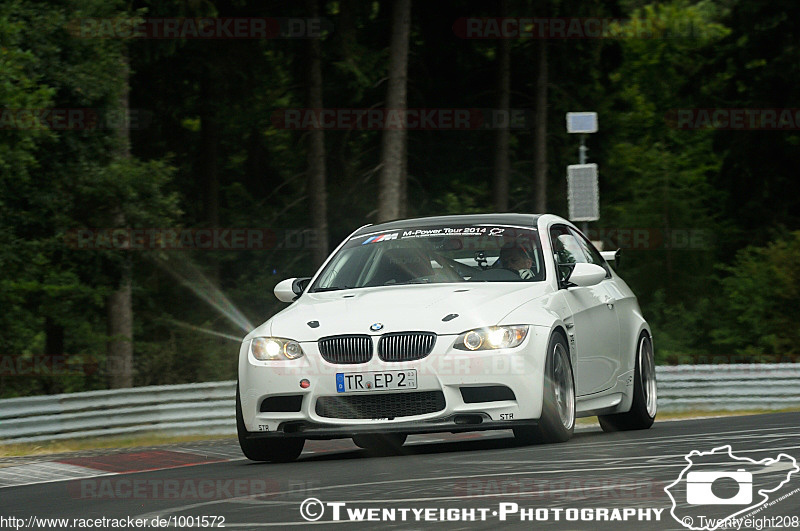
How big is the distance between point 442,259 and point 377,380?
5.66 feet

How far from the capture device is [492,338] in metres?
9.51

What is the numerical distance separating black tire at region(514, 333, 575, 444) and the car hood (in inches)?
16.5

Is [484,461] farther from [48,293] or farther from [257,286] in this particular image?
[257,286]

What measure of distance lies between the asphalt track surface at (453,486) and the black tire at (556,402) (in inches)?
4.9

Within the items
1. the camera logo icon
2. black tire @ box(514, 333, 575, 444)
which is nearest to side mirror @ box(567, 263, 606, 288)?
black tire @ box(514, 333, 575, 444)

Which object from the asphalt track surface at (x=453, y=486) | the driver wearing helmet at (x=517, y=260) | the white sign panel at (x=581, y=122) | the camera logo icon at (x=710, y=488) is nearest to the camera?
the asphalt track surface at (x=453, y=486)

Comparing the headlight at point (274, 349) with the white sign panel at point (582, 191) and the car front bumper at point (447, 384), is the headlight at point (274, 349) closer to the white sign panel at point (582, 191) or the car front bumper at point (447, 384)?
the car front bumper at point (447, 384)

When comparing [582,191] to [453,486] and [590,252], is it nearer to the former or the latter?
[590,252]

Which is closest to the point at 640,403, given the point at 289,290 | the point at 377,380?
the point at 289,290

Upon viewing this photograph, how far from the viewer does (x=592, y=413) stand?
1096 cm

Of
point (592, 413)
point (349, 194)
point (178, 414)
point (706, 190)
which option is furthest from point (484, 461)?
point (706, 190)

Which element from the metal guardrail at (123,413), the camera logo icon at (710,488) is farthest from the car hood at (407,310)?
the metal guardrail at (123,413)

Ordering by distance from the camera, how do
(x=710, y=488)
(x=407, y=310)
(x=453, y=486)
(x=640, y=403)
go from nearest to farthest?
(x=710, y=488), (x=453, y=486), (x=407, y=310), (x=640, y=403)

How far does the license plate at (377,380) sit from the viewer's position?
9.43 m
